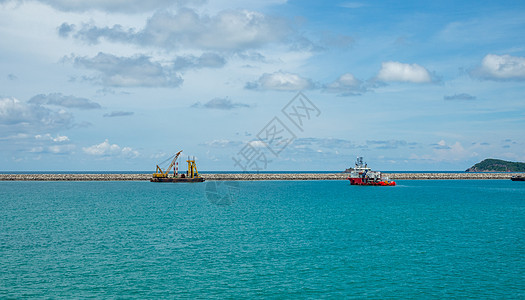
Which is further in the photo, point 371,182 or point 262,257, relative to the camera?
point 371,182

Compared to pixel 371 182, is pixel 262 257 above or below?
below

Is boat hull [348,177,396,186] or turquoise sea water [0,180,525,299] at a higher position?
boat hull [348,177,396,186]

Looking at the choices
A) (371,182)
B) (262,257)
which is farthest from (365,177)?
(262,257)

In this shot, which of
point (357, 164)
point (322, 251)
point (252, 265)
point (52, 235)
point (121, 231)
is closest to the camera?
point (252, 265)

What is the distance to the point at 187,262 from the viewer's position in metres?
35.6

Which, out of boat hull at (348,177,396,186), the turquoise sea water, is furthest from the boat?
the turquoise sea water

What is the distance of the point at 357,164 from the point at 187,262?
147070mm

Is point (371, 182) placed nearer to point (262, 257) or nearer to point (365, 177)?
point (365, 177)

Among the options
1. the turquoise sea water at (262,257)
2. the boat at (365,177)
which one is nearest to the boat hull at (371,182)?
the boat at (365,177)

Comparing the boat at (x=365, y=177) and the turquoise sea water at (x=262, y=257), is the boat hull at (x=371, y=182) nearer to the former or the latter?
the boat at (x=365, y=177)

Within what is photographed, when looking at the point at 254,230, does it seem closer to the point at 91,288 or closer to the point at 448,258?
the point at 448,258

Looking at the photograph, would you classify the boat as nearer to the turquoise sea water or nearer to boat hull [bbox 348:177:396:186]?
boat hull [bbox 348:177:396:186]

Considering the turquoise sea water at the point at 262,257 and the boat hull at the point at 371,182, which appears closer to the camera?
the turquoise sea water at the point at 262,257

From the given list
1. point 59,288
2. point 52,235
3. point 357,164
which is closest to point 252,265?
point 59,288
